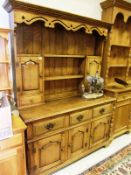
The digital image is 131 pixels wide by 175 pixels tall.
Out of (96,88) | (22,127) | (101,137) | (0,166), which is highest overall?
(96,88)

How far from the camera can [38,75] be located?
1.85 meters

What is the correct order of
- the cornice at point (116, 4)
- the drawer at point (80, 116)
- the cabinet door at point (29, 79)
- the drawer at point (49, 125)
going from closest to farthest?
the drawer at point (49, 125) < the cabinet door at point (29, 79) < the drawer at point (80, 116) < the cornice at point (116, 4)

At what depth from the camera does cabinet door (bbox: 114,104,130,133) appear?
2565 millimetres

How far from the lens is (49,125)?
1697 millimetres

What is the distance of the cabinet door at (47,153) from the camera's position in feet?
5.45

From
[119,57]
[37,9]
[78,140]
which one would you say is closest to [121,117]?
[78,140]

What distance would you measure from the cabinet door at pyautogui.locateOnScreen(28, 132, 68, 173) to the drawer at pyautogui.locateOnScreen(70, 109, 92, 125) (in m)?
0.20

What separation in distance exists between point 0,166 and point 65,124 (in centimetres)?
82

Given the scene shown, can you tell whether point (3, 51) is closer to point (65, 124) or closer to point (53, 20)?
point (53, 20)

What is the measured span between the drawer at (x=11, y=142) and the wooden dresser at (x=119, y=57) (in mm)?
1600

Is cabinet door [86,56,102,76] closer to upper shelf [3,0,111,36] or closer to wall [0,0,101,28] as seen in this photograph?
upper shelf [3,0,111,36]

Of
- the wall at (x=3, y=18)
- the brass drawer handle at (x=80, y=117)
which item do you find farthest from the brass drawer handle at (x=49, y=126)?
the wall at (x=3, y=18)

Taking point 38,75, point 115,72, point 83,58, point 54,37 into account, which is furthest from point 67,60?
point 115,72

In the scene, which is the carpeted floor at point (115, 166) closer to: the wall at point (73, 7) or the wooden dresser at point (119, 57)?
the wooden dresser at point (119, 57)
